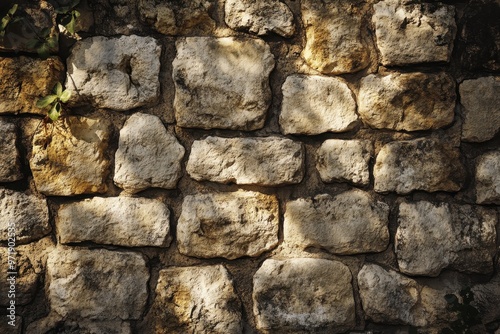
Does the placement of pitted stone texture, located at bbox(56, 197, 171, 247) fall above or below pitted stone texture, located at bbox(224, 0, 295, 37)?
below

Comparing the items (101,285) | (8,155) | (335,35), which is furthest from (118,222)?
(335,35)

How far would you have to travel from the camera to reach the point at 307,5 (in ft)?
6.09

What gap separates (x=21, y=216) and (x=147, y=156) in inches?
19.0

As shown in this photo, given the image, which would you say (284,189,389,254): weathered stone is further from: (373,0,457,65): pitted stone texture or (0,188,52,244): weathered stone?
(0,188,52,244): weathered stone

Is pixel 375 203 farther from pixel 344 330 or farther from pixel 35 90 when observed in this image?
pixel 35 90

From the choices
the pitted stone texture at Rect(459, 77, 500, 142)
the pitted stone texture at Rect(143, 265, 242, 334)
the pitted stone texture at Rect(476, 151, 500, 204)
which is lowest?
the pitted stone texture at Rect(143, 265, 242, 334)

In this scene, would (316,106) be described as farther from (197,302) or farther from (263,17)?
(197,302)

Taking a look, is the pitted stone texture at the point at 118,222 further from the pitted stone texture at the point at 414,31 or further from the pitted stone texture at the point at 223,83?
the pitted stone texture at the point at 414,31

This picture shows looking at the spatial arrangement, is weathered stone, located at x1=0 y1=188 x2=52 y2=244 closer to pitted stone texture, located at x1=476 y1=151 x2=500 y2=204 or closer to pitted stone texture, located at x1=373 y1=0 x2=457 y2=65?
pitted stone texture, located at x1=373 y1=0 x2=457 y2=65

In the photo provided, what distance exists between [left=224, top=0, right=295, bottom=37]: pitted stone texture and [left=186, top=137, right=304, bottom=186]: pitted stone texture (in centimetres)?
37

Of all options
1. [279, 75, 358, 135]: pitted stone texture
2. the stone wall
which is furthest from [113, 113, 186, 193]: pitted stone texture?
[279, 75, 358, 135]: pitted stone texture

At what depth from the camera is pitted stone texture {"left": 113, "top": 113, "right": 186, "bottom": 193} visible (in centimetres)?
185

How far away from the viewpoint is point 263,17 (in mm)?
1846

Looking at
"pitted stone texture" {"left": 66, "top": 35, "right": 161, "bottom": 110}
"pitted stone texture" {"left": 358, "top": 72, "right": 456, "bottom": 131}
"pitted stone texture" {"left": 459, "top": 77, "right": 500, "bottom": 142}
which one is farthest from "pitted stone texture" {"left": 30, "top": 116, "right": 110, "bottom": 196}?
"pitted stone texture" {"left": 459, "top": 77, "right": 500, "bottom": 142}
